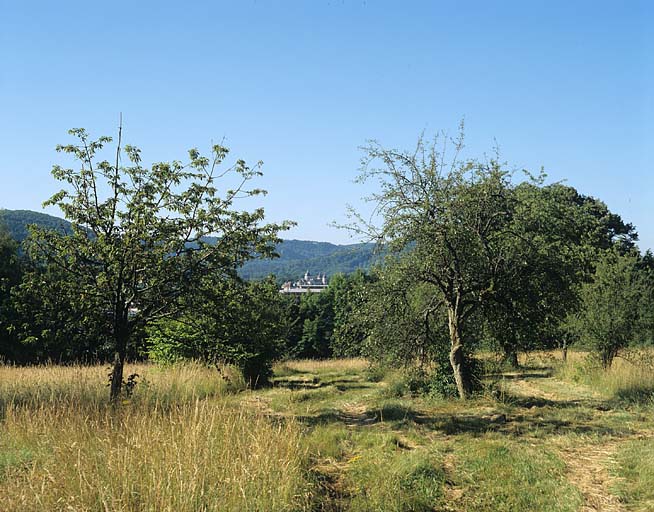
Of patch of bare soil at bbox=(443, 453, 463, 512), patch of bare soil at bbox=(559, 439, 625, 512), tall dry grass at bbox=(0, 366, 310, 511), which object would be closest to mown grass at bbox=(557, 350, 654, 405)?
patch of bare soil at bbox=(559, 439, 625, 512)

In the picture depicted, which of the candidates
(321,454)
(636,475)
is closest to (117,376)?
(321,454)

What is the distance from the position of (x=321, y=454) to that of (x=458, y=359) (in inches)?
208

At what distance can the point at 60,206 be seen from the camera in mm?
8430

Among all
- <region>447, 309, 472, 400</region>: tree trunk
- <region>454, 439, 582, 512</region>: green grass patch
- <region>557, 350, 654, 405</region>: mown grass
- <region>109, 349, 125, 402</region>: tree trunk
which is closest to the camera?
<region>454, 439, 582, 512</region>: green grass patch

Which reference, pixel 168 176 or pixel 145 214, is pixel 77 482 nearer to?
pixel 145 214

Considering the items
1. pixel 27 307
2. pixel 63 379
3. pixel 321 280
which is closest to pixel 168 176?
pixel 27 307

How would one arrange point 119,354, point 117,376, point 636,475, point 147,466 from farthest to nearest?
1. point 119,354
2. point 117,376
3. point 636,475
4. point 147,466

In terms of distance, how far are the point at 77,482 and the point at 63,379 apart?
22.5 ft

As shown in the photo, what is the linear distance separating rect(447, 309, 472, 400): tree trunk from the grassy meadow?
468 mm

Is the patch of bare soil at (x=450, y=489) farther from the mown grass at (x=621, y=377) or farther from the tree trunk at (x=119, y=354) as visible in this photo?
the mown grass at (x=621, y=377)

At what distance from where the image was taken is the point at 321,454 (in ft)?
24.7

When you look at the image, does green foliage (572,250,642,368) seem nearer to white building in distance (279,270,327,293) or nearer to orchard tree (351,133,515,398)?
orchard tree (351,133,515,398)

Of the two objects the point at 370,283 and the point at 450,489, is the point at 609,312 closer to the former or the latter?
the point at 370,283

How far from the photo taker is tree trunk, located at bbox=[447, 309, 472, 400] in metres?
11.8
